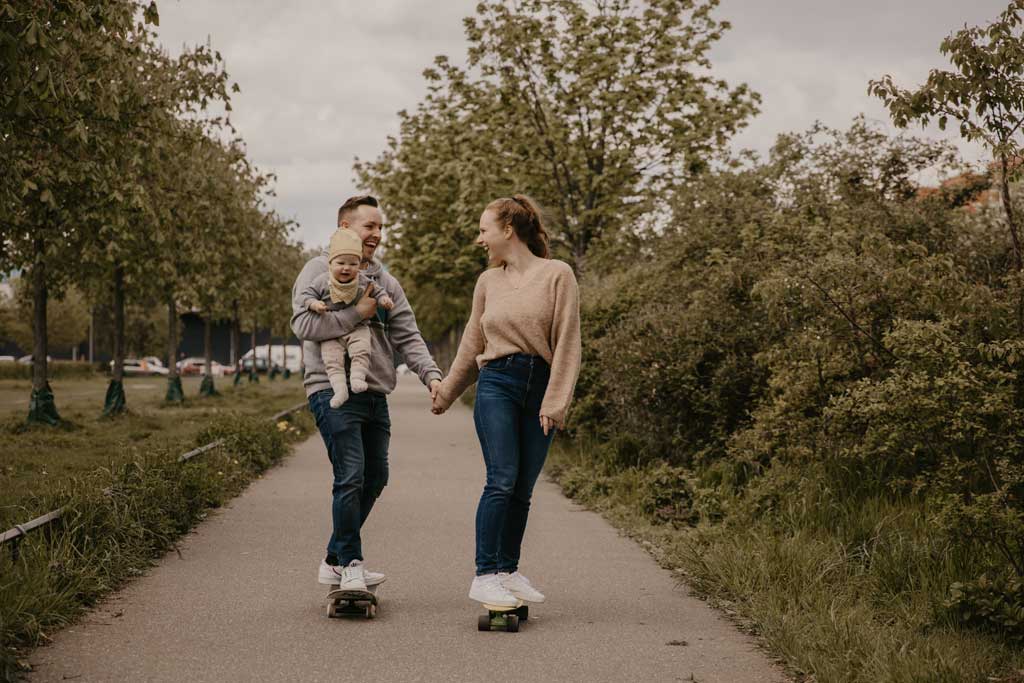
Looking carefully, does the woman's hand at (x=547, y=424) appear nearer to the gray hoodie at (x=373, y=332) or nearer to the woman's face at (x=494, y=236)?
the gray hoodie at (x=373, y=332)

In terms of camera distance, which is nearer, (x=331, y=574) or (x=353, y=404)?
(x=353, y=404)

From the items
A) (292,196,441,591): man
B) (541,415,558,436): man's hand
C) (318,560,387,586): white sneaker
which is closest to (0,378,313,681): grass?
(318,560,387,586): white sneaker

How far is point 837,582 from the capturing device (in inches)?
241

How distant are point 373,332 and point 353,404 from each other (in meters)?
0.40

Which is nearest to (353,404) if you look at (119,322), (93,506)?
(93,506)

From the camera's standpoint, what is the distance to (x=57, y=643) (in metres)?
4.90

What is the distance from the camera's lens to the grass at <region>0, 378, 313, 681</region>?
5.22 meters

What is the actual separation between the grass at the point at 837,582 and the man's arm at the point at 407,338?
1993 millimetres

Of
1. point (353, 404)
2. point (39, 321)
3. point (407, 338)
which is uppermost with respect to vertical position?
point (39, 321)

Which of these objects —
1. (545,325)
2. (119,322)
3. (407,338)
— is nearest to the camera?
(545,325)

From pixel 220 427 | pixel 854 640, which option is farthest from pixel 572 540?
pixel 220 427

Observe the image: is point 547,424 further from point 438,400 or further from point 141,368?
point 141,368

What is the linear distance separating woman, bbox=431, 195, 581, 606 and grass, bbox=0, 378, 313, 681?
202 cm

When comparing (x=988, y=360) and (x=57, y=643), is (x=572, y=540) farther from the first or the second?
(x=57, y=643)
